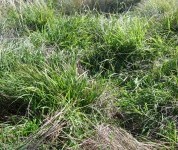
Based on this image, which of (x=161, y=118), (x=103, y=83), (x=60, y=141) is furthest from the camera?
(x=103, y=83)

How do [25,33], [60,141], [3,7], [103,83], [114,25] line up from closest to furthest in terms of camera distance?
[60,141], [103,83], [114,25], [25,33], [3,7]

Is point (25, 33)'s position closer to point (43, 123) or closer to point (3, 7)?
point (3, 7)

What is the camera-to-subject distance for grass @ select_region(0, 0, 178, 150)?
3.24m

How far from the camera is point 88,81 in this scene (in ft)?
11.9

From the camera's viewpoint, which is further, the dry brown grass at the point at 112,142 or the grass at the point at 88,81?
the grass at the point at 88,81

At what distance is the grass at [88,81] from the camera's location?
127 inches

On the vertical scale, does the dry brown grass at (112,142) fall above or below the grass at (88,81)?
below

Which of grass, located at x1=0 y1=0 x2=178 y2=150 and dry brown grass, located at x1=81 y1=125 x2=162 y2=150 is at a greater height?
grass, located at x1=0 y1=0 x2=178 y2=150

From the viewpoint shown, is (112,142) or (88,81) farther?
(88,81)

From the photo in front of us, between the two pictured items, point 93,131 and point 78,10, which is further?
point 78,10

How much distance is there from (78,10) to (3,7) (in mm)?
965

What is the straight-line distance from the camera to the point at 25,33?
4.73 m

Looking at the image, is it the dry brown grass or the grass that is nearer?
the dry brown grass

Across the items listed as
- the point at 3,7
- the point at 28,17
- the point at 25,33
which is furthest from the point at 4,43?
the point at 3,7
